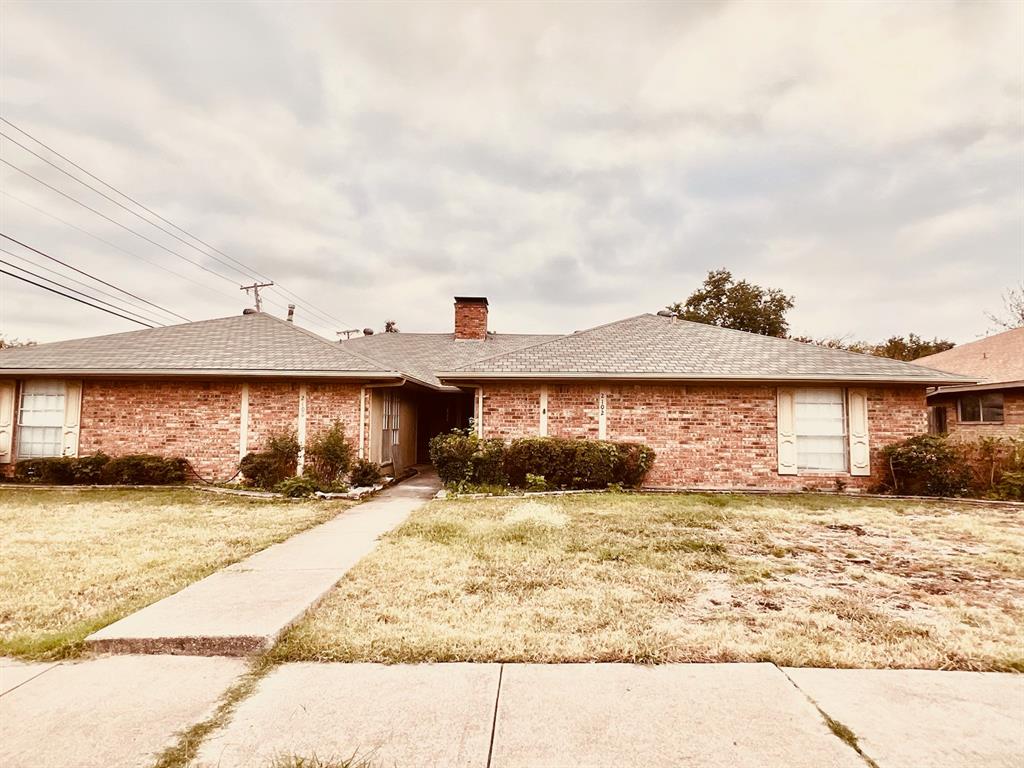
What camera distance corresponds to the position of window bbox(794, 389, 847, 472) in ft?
38.3

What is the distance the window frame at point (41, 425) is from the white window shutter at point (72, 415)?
0.07m

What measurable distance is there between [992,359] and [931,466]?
33.3 ft

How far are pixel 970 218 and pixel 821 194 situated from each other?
26.0ft

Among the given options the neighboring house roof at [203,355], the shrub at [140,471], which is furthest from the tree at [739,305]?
the shrub at [140,471]

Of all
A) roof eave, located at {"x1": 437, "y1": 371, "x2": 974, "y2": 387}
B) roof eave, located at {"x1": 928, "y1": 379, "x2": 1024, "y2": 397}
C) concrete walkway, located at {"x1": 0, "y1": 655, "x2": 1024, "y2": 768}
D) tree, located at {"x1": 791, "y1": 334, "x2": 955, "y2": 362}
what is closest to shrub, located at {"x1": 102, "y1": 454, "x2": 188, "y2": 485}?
roof eave, located at {"x1": 437, "y1": 371, "x2": 974, "y2": 387}

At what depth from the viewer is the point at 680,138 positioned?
12.8 meters

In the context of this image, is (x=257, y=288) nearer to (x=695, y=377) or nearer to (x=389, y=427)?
(x=389, y=427)

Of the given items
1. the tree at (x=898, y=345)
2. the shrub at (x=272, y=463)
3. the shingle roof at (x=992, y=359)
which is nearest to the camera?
the shrub at (x=272, y=463)

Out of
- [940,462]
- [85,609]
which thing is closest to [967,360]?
[940,462]

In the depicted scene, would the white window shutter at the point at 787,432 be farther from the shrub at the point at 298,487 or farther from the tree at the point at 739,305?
the tree at the point at 739,305

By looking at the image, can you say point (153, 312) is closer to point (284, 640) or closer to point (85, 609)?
point (85, 609)

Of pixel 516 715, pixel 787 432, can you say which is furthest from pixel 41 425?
pixel 787 432

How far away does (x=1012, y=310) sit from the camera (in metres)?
29.7

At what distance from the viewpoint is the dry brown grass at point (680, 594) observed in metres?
3.16
